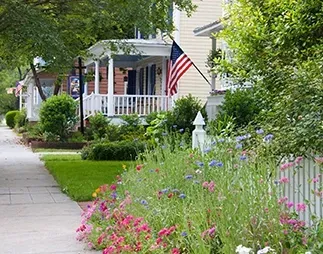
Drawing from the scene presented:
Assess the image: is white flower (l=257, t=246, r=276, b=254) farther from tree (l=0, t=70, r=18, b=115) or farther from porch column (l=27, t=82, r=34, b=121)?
tree (l=0, t=70, r=18, b=115)

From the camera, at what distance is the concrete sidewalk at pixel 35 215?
20.4ft

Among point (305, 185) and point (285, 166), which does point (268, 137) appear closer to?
point (285, 166)

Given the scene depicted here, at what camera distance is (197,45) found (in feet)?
73.2

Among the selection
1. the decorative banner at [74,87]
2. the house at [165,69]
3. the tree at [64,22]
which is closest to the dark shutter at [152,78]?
the house at [165,69]

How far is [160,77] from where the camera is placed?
24.1m

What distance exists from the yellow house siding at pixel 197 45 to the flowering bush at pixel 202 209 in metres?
15.0

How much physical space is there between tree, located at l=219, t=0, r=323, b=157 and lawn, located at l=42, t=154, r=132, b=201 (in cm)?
370

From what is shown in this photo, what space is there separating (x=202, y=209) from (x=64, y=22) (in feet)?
35.1

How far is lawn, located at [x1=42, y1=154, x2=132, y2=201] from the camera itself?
33.0 ft

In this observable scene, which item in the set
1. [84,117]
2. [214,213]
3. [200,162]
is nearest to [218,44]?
[84,117]

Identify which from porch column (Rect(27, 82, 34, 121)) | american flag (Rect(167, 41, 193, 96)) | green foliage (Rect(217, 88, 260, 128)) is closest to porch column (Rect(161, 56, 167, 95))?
american flag (Rect(167, 41, 193, 96))

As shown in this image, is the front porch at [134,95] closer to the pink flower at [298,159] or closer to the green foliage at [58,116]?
the green foliage at [58,116]

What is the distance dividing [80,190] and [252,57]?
14.0 ft

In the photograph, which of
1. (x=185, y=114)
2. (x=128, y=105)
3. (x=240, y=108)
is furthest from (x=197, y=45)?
(x=240, y=108)
